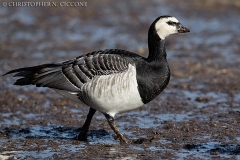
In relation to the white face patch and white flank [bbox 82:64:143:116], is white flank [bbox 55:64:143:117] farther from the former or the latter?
the white face patch

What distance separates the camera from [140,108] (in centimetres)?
1156

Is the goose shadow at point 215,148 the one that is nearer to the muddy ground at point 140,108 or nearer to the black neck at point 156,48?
the muddy ground at point 140,108

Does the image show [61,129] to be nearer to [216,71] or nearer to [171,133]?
[171,133]

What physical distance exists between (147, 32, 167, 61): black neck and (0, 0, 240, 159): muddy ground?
1345mm

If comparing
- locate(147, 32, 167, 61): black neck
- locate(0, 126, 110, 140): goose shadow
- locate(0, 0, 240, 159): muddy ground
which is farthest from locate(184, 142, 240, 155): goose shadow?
locate(0, 126, 110, 140): goose shadow

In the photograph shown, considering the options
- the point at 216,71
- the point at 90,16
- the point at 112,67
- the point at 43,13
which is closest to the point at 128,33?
the point at 90,16

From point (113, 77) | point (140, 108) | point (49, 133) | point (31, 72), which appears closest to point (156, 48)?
point (113, 77)

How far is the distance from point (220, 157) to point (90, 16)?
1388cm

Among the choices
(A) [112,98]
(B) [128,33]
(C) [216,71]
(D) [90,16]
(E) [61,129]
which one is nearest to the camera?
(A) [112,98]

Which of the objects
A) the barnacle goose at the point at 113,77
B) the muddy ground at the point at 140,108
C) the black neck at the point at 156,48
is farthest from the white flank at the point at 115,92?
the muddy ground at the point at 140,108

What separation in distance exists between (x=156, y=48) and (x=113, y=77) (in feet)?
3.23

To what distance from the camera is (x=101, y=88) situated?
8750 millimetres

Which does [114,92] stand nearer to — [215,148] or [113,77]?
[113,77]

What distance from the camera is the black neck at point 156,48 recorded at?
30.0 feet
